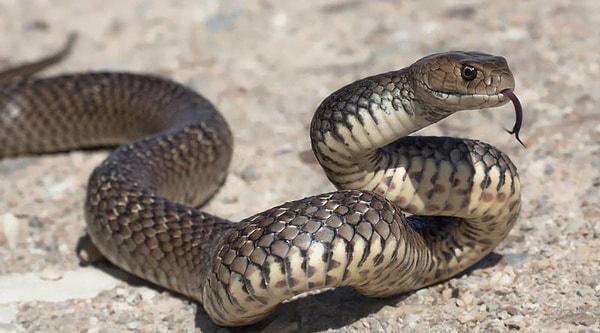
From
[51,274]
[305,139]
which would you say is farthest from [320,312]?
[305,139]

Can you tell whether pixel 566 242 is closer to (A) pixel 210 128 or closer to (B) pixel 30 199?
(A) pixel 210 128

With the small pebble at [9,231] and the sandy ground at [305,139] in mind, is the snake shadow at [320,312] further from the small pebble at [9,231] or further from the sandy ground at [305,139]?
the small pebble at [9,231]

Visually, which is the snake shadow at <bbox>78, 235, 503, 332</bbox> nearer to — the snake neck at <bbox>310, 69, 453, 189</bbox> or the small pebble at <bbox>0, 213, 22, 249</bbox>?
the snake neck at <bbox>310, 69, 453, 189</bbox>

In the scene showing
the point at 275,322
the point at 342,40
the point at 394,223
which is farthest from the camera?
the point at 342,40

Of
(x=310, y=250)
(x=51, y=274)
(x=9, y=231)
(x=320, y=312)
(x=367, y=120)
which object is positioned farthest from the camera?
(x=9, y=231)

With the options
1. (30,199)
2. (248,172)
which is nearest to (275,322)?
(248,172)

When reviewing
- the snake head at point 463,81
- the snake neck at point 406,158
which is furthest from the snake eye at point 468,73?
the snake neck at point 406,158

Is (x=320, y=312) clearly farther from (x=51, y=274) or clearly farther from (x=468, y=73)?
(x=51, y=274)
